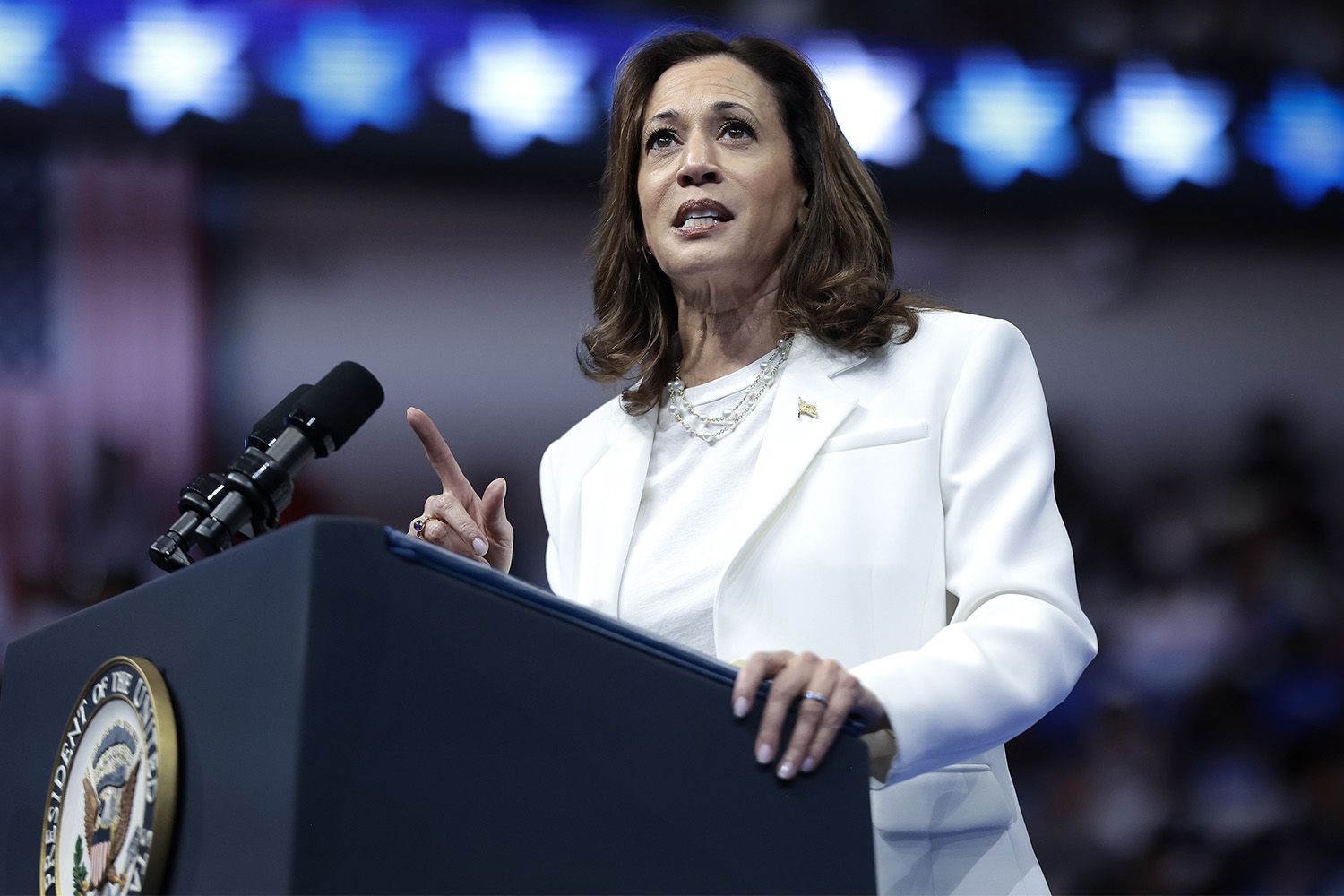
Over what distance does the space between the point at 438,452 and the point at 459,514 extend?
0.08 metres

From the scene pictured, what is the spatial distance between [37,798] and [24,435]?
334cm

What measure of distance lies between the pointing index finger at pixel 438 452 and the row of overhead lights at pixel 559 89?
2791 millimetres

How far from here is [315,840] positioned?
2.69 ft

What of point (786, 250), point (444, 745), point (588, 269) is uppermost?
point (588, 269)

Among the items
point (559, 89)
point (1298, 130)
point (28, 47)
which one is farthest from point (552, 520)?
point (1298, 130)

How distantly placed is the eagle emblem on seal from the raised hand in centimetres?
57

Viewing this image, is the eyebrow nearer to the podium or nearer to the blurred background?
the podium

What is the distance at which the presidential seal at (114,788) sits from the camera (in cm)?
94

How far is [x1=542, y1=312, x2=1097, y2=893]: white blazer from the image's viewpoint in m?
1.28

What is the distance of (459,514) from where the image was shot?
5.23 ft

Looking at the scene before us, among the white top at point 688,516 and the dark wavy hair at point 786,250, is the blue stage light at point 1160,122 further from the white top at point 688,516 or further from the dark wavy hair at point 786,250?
the white top at point 688,516

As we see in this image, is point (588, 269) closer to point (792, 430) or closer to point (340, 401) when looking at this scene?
point (792, 430)

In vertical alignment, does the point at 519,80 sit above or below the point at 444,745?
above

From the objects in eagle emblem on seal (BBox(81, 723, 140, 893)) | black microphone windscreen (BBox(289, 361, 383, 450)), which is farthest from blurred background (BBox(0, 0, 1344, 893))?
eagle emblem on seal (BBox(81, 723, 140, 893))
